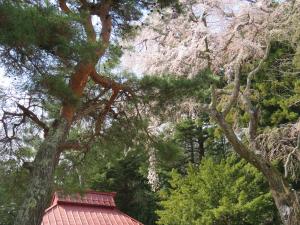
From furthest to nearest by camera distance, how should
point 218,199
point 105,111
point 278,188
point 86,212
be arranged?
point 218,199 → point 86,212 → point 278,188 → point 105,111

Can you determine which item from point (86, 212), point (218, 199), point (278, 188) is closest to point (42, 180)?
point (278, 188)

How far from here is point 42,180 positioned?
4.61m

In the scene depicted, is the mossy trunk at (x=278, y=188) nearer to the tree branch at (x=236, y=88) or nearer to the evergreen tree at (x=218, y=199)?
the tree branch at (x=236, y=88)

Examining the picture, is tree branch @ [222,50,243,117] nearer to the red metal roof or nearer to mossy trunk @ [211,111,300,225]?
mossy trunk @ [211,111,300,225]

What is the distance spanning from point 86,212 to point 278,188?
4.70 metres

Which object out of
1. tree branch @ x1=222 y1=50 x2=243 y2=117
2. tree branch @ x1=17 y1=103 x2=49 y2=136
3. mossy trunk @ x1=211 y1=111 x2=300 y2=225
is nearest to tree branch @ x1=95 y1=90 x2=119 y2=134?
tree branch @ x1=17 y1=103 x2=49 y2=136

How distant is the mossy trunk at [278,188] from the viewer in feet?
27.4

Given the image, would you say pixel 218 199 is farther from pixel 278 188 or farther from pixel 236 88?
pixel 236 88

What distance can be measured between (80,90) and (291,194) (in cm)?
499

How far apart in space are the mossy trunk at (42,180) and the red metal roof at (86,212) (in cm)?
510

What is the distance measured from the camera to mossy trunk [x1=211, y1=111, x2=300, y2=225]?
8.35m

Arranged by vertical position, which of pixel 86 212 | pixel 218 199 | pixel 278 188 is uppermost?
pixel 218 199

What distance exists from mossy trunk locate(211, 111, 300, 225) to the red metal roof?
11.5 feet

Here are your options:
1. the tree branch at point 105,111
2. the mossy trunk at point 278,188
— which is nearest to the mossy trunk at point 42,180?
the tree branch at point 105,111
